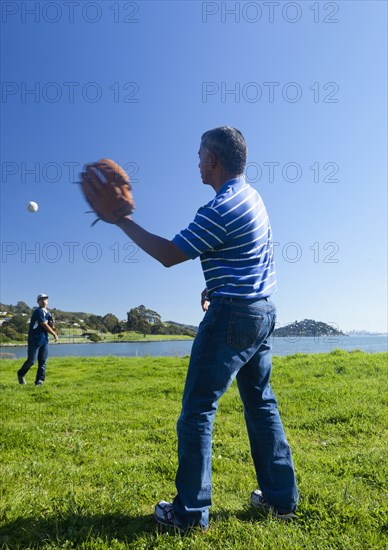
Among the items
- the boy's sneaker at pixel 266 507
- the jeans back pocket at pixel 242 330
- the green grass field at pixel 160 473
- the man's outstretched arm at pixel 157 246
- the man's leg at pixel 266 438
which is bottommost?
the green grass field at pixel 160 473

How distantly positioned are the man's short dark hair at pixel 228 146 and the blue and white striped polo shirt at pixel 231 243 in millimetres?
118

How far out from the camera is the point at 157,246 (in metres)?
2.67

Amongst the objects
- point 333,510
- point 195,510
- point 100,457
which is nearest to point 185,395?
point 195,510

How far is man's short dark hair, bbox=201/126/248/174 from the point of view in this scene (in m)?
2.91

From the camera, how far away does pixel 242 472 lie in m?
4.04

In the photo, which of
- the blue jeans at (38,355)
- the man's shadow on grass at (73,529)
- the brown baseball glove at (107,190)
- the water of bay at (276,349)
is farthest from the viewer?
the water of bay at (276,349)

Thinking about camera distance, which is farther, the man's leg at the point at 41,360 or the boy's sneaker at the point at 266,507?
the man's leg at the point at 41,360

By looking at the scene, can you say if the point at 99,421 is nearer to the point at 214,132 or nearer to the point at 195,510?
the point at 195,510

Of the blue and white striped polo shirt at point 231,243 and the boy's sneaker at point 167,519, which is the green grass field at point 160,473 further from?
the blue and white striped polo shirt at point 231,243

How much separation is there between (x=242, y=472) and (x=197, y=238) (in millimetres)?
2566

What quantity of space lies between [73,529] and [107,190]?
7.25 feet

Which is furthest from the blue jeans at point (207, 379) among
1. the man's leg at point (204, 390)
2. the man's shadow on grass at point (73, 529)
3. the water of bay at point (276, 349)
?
the water of bay at point (276, 349)

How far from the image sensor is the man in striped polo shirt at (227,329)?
8.63 ft

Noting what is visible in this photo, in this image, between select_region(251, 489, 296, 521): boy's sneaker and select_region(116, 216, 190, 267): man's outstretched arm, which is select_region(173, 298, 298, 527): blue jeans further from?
select_region(251, 489, 296, 521): boy's sneaker
